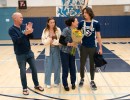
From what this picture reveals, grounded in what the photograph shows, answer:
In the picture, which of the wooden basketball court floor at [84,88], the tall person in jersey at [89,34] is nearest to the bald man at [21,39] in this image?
the wooden basketball court floor at [84,88]

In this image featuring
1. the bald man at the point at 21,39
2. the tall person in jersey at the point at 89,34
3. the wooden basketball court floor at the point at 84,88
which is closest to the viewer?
the bald man at the point at 21,39

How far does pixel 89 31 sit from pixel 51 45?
3.02ft

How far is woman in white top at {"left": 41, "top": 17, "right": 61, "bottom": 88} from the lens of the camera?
5.55m

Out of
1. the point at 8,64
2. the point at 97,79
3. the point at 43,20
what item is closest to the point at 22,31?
the point at 97,79

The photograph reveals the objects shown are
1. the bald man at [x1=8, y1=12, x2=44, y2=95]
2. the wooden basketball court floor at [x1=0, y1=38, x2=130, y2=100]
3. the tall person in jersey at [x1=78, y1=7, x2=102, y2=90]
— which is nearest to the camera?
the bald man at [x1=8, y1=12, x2=44, y2=95]

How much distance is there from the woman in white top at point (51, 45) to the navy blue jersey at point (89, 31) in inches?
22.3

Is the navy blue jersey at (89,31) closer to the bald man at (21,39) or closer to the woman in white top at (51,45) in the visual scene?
the woman in white top at (51,45)

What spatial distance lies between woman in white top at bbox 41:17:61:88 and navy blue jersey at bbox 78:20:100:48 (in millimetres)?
567

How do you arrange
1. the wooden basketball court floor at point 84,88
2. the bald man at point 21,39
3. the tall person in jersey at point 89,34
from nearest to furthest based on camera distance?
the bald man at point 21,39, the wooden basketball court floor at point 84,88, the tall person in jersey at point 89,34

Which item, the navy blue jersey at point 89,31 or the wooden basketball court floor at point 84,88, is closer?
the wooden basketball court floor at point 84,88

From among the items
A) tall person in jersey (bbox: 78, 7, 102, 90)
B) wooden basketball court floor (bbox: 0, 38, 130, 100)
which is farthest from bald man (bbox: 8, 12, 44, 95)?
tall person in jersey (bbox: 78, 7, 102, 90)

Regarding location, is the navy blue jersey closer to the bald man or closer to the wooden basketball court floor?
the wooden basketball court floor

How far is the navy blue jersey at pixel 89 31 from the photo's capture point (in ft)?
18.0

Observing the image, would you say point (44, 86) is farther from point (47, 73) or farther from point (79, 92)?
point (79, 92)
